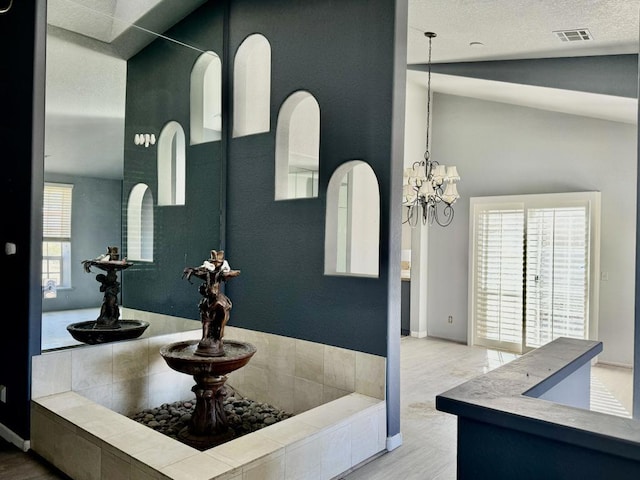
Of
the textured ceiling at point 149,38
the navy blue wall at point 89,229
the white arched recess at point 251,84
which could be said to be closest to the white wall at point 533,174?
the textured ceiling at point 149,38

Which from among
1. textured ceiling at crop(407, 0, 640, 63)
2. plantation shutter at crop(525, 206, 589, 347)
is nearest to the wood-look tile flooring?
plantation shutter at crop(525, 206, 589, 347)

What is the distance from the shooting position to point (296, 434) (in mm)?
2906

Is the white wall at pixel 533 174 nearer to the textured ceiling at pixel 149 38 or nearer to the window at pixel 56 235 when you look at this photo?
the textured ceiling at pixel 149 38

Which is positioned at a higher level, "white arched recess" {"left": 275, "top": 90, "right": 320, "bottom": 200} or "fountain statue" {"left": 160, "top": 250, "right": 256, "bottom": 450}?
"white arched recess" {"left": 275, "top": 90, "right": 320, "bottom": 200}

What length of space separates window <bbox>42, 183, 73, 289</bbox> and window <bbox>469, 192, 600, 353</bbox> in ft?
17.8

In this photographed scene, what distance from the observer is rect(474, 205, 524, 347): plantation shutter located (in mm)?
6664

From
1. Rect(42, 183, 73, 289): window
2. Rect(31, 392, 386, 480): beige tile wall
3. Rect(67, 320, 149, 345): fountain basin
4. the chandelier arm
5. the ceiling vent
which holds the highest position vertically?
the ceiling vent

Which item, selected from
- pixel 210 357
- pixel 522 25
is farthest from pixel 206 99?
pixel 522 25

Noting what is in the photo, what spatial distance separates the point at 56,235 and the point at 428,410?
11.4 ft

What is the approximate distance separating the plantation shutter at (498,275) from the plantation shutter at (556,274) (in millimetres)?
152

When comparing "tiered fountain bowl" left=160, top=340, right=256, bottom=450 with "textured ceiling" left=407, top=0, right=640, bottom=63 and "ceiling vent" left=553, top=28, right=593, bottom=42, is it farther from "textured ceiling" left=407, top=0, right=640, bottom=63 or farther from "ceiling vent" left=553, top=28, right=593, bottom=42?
"ceiling vent" left=553, top=28, right=593, bottom=42

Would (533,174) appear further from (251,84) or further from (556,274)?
(251,84)

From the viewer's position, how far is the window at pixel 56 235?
355cm

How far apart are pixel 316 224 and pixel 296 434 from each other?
1681 mm
